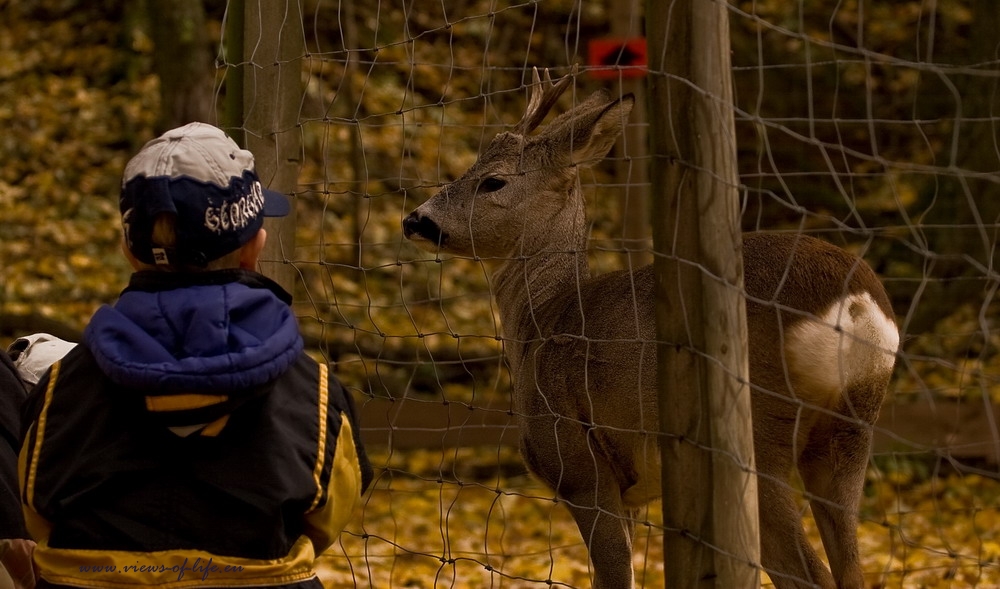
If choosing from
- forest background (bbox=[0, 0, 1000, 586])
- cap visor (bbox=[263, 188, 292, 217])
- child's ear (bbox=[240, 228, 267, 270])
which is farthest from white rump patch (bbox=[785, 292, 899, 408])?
forest background (bbox=[0, 0, 1000, 586])

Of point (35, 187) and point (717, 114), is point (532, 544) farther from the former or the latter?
point (35, 187)

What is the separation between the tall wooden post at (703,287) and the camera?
269 cm

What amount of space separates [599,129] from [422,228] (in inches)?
33.6

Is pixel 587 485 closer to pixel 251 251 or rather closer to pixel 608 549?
pixel 608 549

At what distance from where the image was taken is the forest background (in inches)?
300

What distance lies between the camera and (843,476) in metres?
3.89

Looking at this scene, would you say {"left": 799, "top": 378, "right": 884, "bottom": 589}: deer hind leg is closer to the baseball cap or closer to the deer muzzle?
the deer muzzle

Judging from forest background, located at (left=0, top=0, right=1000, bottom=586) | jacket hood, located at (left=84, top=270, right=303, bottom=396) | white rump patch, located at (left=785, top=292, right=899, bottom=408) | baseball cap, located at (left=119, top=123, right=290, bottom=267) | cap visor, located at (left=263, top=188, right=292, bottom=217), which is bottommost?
forest background, located at (left=0, top=0, right=1000, bottom=586)

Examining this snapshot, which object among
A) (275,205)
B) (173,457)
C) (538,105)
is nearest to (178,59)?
(538,105)

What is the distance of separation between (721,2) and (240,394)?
1.36 m

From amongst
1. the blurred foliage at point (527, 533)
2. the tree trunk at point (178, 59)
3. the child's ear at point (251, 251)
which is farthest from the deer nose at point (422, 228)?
the tree trunk at point (178, 59)

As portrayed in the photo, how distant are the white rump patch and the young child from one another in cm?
170

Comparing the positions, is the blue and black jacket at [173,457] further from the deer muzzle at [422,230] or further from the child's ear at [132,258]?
the deer muzzle at [422,230]

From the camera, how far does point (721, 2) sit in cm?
268
